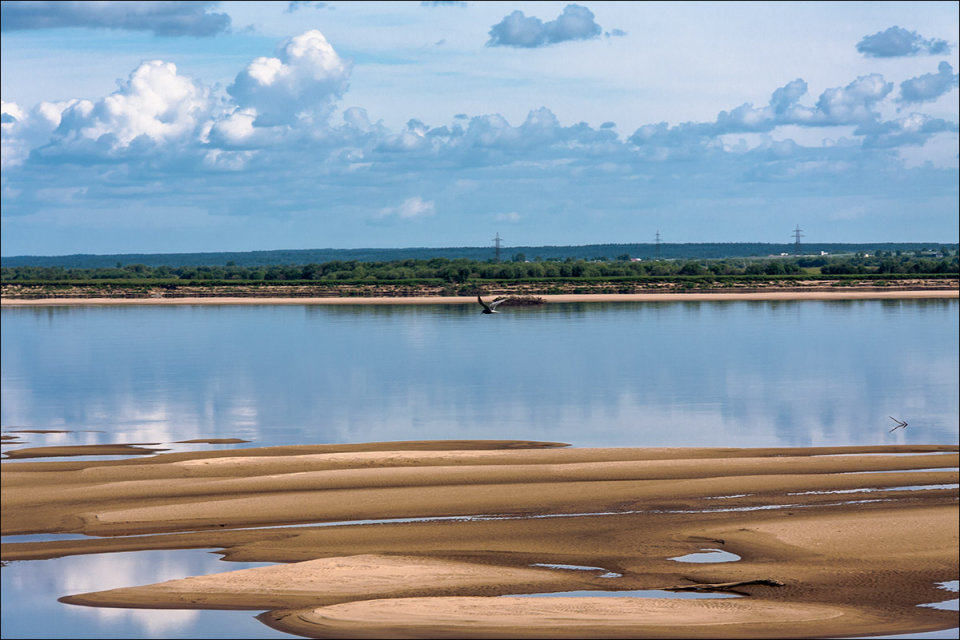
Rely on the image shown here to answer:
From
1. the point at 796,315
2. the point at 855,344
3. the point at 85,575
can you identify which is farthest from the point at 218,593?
the point at 796,315

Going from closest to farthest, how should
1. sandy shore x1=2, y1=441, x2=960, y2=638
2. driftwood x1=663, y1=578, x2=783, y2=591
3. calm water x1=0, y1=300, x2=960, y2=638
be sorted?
sandy shore x1=2, y1=441, x2=960, y2=638 < driftwood x1=663, y1=578, x2=783, y2=591 < calm water x1=0, y1=300, x2=960, y2=638

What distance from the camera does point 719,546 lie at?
19453 mm

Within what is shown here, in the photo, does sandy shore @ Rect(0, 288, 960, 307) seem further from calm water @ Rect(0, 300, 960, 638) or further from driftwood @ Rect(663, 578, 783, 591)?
driftwood @ Rect(663, 578, 783, 591)

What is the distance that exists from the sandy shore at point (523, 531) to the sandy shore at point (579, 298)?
88145 millimetres

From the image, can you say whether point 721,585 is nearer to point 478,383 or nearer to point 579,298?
point 478,383

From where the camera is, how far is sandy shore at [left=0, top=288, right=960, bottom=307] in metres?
117

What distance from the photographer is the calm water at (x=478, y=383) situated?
105ft

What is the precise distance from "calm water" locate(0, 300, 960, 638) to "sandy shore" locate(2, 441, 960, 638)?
1.64 meters

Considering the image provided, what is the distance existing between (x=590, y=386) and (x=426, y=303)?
72.2 metres

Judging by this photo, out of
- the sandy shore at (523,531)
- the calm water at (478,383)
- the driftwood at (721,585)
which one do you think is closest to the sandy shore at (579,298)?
the calm water at (478,383)

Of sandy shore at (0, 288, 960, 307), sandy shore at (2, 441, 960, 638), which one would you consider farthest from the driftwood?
sandy shore at (0, 288, 960, 307)

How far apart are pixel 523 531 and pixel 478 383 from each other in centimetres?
2453

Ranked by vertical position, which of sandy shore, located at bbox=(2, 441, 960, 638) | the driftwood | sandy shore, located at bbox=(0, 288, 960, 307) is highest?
sandy shore, located at bbox=(0, 288, 960, 307)

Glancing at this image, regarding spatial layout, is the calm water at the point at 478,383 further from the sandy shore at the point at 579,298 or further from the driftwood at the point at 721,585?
the sandy shore at the point at 579,298
